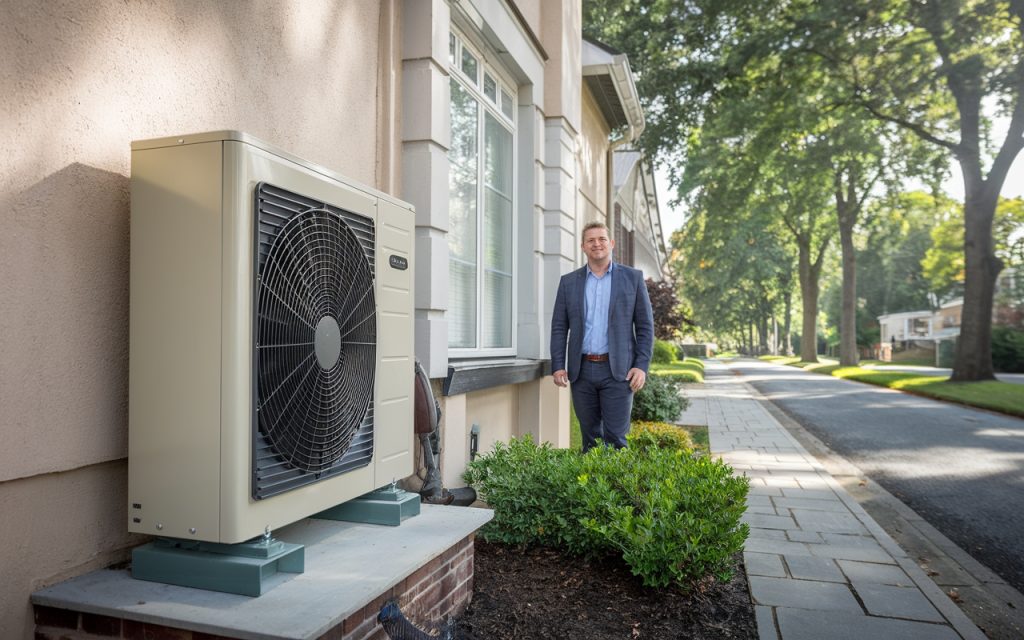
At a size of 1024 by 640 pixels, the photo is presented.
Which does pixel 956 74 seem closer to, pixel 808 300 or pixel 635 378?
pixel 635 378

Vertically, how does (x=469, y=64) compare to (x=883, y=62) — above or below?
below

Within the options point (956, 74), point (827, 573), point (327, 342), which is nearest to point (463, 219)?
point (327, 342)

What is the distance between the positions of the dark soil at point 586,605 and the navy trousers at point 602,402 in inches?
55.7

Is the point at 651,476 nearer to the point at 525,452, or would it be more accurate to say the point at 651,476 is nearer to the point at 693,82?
the point at 525,452

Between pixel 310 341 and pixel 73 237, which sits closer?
pixel 73 237

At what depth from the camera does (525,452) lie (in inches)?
174

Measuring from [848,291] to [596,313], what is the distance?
28.4 metres

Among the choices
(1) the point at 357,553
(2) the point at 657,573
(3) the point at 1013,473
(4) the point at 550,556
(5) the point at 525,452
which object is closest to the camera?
(1) the point at 357,553

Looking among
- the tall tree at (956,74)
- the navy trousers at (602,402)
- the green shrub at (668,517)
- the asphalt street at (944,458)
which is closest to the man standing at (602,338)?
the navy trousers at (602,402)

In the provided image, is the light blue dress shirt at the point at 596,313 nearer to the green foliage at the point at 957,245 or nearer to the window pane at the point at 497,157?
the window pane at the point at 497,157

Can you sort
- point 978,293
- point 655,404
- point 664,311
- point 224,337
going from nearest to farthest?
1. point 224,337
2. point 655,404
3. point 664,311
4. point 978,293

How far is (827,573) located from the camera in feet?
13.0

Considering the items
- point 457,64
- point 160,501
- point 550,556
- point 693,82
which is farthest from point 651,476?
point 693,82

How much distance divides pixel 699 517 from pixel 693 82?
1454 centimetres
